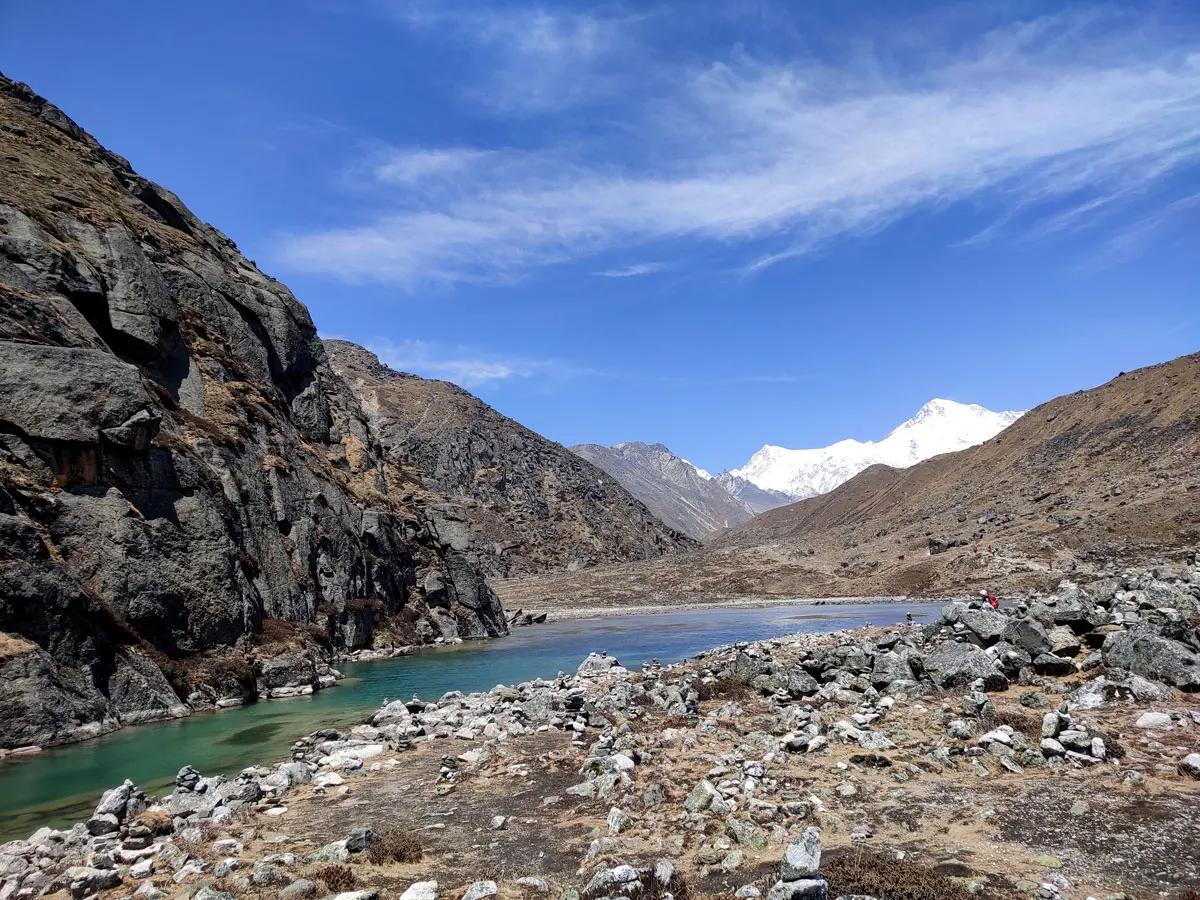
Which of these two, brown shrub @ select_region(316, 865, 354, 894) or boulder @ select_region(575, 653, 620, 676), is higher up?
brown shrub @ select_region(316, 865, 354, 894)

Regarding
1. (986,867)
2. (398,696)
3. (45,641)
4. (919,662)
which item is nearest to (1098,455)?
(919,662)

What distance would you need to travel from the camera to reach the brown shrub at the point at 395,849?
11258 millimetres

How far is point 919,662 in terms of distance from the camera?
70.0 feet

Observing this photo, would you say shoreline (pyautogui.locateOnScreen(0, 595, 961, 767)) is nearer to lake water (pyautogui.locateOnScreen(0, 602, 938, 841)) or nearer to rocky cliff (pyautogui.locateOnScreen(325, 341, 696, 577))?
lake water (pyautogui.locateOnScreen(0, 602, 938, 841))

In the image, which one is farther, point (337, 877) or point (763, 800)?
point (763, 800)

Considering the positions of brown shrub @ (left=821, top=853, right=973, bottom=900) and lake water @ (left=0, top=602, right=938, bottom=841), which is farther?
lake water @ (left=0, top=602, right=938, bottom=841)

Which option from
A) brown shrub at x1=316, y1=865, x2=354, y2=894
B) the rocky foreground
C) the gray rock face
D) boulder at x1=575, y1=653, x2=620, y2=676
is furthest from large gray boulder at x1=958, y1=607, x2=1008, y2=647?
brown shrub at x1=316, y1=865, x2=354, y2=894

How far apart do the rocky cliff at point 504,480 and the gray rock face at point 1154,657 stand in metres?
119

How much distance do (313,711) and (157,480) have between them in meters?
12.8

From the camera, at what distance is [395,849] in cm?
1145

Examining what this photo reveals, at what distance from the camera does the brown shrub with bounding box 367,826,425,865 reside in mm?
11258

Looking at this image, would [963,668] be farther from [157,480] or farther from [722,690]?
[157,480]

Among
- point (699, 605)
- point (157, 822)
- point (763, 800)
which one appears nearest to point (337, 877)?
point (157, 822)

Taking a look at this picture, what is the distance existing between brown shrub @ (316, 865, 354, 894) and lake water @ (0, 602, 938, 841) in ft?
30.0
